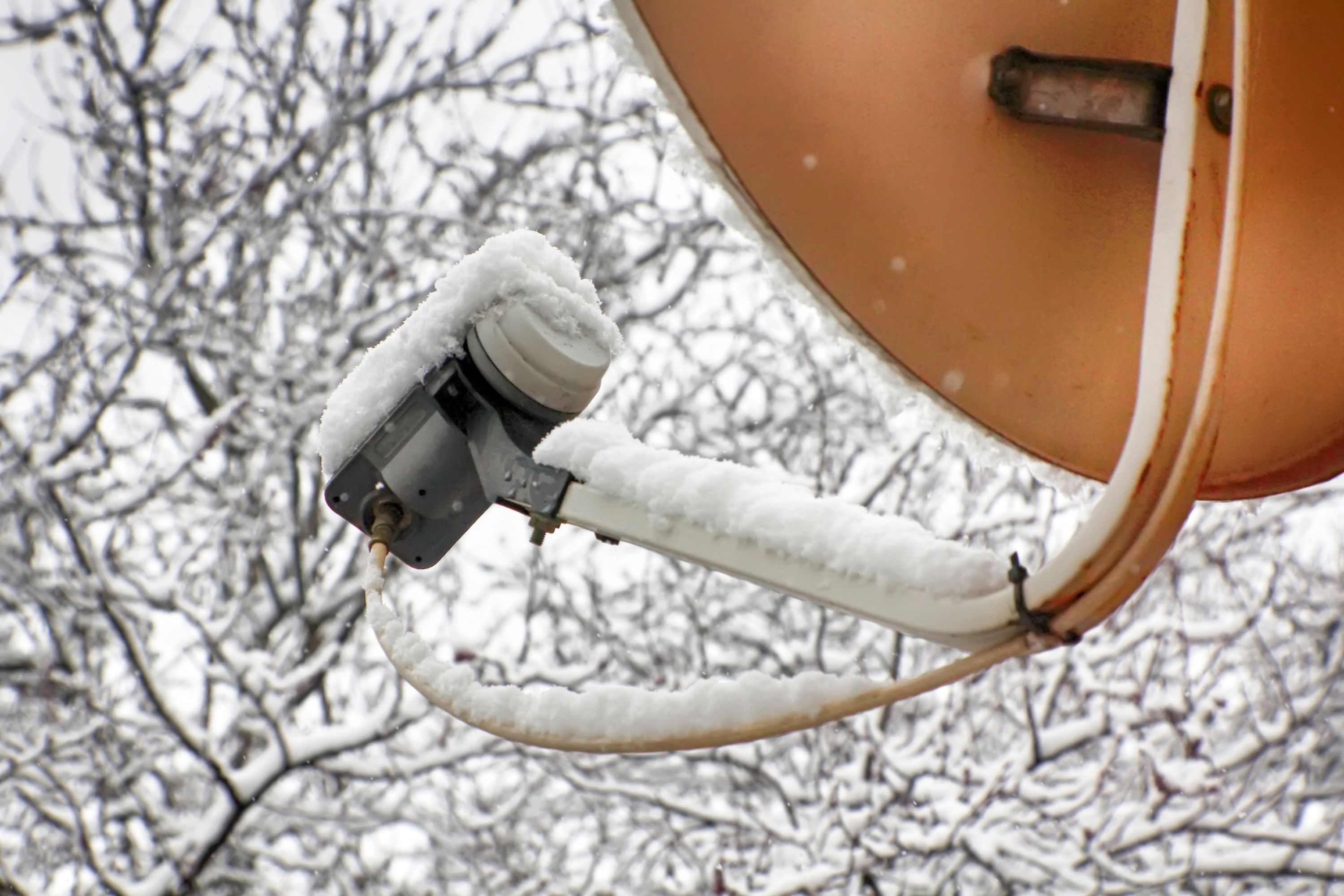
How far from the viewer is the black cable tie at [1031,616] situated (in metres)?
0.70

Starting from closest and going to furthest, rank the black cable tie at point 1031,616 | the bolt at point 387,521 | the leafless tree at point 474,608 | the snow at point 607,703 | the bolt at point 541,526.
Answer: the black cable tie at point 1031,616, the snow at point 607,703, the bolt at point 541,526, the bolt at point 387,521, the leafless tree at point 474,608

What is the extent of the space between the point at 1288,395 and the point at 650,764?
5.17m

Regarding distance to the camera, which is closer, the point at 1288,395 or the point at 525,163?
the point at 1288,395

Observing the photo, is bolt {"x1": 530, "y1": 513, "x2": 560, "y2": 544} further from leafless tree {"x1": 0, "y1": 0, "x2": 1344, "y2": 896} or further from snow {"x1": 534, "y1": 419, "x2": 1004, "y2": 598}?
leafless tree {"x1": 0, "y1": 0, "x2": 1344, "y2": 896}

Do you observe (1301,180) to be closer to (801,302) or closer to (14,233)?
(801,302)

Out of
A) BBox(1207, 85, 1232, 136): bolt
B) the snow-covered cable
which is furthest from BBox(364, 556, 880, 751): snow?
BBox(1207, 85, 1232, 136): bolt

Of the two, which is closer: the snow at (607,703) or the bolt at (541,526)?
the snow at (607,703)

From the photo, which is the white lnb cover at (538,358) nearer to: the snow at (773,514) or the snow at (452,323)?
the snow at (452,323)

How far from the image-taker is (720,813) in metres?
5.74

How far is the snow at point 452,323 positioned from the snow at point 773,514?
9.4 inches

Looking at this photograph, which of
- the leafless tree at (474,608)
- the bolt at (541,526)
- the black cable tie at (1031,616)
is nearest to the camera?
the black cable tie at (1031,616)

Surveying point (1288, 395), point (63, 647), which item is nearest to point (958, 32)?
point (1288, 395)

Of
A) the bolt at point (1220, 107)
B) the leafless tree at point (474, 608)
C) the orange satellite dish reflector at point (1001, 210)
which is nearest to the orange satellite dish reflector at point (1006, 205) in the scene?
the orange satellite dish reflector at point (1001, 210)

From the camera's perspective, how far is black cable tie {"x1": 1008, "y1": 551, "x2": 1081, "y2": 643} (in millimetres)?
699
